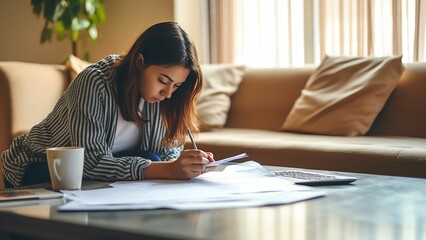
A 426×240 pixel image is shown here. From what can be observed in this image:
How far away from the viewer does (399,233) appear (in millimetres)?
890

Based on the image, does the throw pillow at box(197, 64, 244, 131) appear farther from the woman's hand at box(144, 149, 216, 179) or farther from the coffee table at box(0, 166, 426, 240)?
the coffee table at box(0, 166, 426, 240)

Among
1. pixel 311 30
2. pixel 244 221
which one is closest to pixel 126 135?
pixel 244 221

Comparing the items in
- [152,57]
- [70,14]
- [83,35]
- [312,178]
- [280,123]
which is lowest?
[280,123]

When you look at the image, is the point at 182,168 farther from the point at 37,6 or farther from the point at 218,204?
the point at 37,6

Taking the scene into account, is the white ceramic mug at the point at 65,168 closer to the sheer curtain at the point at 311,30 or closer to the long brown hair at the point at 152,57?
the long brown hair at the point at 152,57

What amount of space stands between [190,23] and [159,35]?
7.69ft

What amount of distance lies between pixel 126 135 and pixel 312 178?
586 millimetres

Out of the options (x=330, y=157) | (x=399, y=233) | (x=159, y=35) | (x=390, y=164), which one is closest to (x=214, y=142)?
(x=330, y=157)

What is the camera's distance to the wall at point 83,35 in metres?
4.05

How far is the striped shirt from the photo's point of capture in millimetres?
1480

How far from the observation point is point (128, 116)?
1.67 m

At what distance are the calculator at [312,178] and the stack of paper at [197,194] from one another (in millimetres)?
30

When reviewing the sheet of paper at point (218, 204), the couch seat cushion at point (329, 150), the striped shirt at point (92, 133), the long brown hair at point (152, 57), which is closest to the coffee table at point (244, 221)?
the sheet of paper at point (218, 204)

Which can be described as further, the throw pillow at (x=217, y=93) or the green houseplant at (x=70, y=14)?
the green houseplant at (x=70, y=14)
